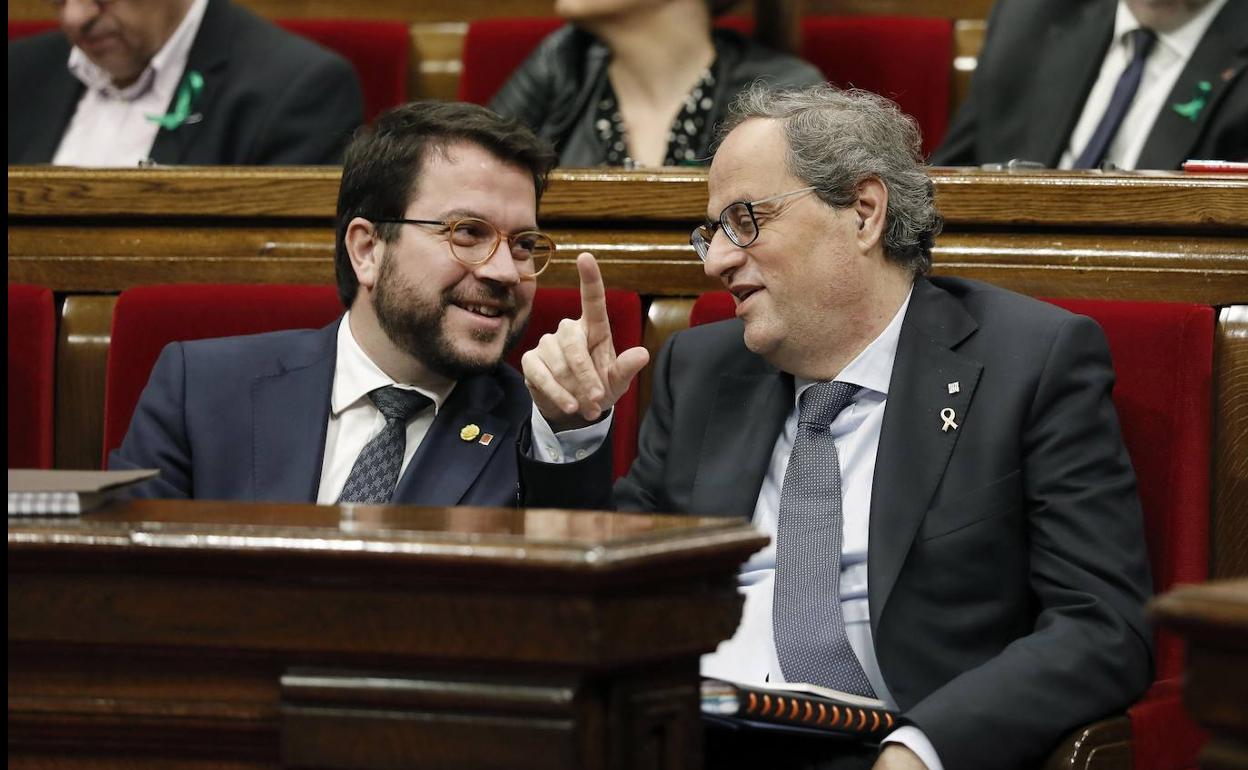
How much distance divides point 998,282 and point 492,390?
0.43 meters

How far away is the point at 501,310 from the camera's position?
4.29ft

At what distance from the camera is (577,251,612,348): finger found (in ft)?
3.67

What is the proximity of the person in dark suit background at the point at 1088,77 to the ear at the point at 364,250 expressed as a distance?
0.84 m

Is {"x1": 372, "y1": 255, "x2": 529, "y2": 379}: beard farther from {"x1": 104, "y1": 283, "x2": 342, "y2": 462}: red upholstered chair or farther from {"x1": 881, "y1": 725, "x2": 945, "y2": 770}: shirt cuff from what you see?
{"x1": 881, "y1": 725, "x2": 945, "y2": 770}: shirt cuff

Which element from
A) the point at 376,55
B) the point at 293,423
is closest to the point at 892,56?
the point at 376,55

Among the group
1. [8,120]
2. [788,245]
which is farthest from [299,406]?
[8,120]

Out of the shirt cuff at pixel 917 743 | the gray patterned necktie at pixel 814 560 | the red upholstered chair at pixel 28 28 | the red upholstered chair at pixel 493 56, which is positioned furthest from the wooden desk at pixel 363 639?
the red upholstered chair at pixel 28 28

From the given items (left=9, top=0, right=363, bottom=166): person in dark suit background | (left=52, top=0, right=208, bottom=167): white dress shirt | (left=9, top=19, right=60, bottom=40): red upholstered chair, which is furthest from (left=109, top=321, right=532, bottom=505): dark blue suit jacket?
(left=9, top=19, right=60, bottom=40): red upholstered chair

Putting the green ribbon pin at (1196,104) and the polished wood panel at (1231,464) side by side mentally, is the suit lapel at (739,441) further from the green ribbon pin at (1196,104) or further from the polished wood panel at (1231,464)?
the green ribbon pin at (1196,104)

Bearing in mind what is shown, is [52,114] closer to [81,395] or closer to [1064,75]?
[81,395]

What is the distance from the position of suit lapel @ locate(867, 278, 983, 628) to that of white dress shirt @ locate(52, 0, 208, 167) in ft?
3.90

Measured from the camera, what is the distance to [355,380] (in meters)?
1.33

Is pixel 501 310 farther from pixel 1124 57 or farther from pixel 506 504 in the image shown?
pixel 1124 57

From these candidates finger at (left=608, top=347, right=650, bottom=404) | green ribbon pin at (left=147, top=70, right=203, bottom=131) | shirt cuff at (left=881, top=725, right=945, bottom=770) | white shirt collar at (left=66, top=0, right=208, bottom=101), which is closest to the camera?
shirt cuff at (left=881, top=725, right=945, bottom=770)
